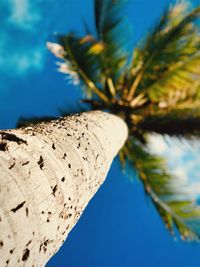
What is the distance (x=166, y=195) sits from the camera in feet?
19.6

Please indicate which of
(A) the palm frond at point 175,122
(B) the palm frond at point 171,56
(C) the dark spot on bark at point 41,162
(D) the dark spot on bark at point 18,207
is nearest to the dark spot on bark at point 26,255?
(D) the dark spot on bark at point 18,207

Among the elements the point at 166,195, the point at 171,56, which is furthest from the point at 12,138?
the point at 171,56

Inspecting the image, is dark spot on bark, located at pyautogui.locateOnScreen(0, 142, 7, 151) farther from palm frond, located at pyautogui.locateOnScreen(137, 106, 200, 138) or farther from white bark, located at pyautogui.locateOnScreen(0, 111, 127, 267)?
palm frond, located at pyautogui.locateOnScreen(137, 106, 200, 138)

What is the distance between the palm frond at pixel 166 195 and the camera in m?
5.68

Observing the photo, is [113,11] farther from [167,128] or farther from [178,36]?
[167,128]

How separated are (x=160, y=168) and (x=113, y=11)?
3229 millimetres

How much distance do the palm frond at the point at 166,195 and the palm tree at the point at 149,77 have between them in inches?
0.7

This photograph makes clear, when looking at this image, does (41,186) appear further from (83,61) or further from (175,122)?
(83,61)

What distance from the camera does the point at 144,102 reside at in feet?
23.4

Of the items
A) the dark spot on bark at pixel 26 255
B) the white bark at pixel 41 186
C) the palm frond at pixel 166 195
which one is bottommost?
the palm frond at pixel 166 195

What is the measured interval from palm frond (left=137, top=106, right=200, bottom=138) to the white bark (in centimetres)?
406

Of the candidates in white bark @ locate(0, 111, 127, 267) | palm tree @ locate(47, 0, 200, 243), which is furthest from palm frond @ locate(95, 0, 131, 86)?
white bark @ locate(0, 111, 127, 267)

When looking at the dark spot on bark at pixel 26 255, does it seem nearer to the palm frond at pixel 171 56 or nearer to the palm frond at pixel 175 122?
the palm frond at pixel 175 122

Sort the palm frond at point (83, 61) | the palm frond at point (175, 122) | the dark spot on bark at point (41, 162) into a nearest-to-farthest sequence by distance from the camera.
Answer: the dark spot on bark at point (41, 162), the palm frond at point (175, 122), the palm frond at point (83, 61)
